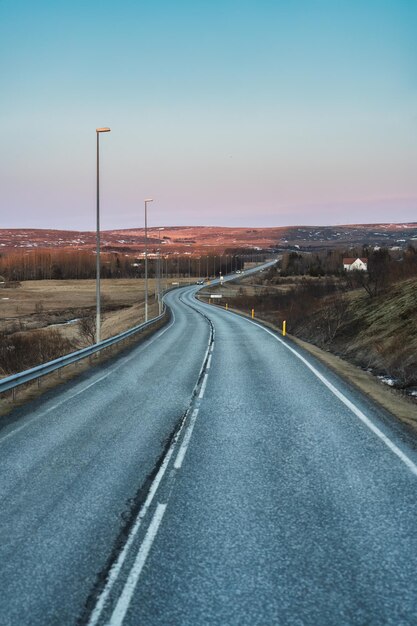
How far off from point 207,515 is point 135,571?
4.37 feet

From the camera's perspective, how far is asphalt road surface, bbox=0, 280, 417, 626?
4.12m

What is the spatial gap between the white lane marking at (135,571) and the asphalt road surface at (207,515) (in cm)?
2

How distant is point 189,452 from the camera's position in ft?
26.5

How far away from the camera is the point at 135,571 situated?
4570mm

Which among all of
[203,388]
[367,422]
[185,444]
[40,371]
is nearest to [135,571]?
[185,444]

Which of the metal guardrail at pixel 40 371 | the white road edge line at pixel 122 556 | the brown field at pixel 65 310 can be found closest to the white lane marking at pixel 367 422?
the white road edge line at pixel 122 556

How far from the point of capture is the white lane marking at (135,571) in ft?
13.0

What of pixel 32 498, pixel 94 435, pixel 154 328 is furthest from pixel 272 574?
pixel 154 328

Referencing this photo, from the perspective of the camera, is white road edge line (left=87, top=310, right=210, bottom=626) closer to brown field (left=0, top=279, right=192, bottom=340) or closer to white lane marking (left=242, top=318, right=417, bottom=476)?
Result: white lane marking (left=242, top=318, right=417, bottom=476)

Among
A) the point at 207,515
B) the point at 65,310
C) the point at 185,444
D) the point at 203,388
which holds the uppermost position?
the point at 207,515

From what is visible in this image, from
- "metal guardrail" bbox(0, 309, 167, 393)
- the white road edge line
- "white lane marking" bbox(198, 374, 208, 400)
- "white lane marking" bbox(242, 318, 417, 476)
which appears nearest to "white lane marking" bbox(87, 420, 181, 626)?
the white road edge line

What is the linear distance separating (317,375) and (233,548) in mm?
10842

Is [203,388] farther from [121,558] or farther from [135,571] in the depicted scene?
[135,571]

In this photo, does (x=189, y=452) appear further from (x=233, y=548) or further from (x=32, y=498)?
(x=233, y=548)
